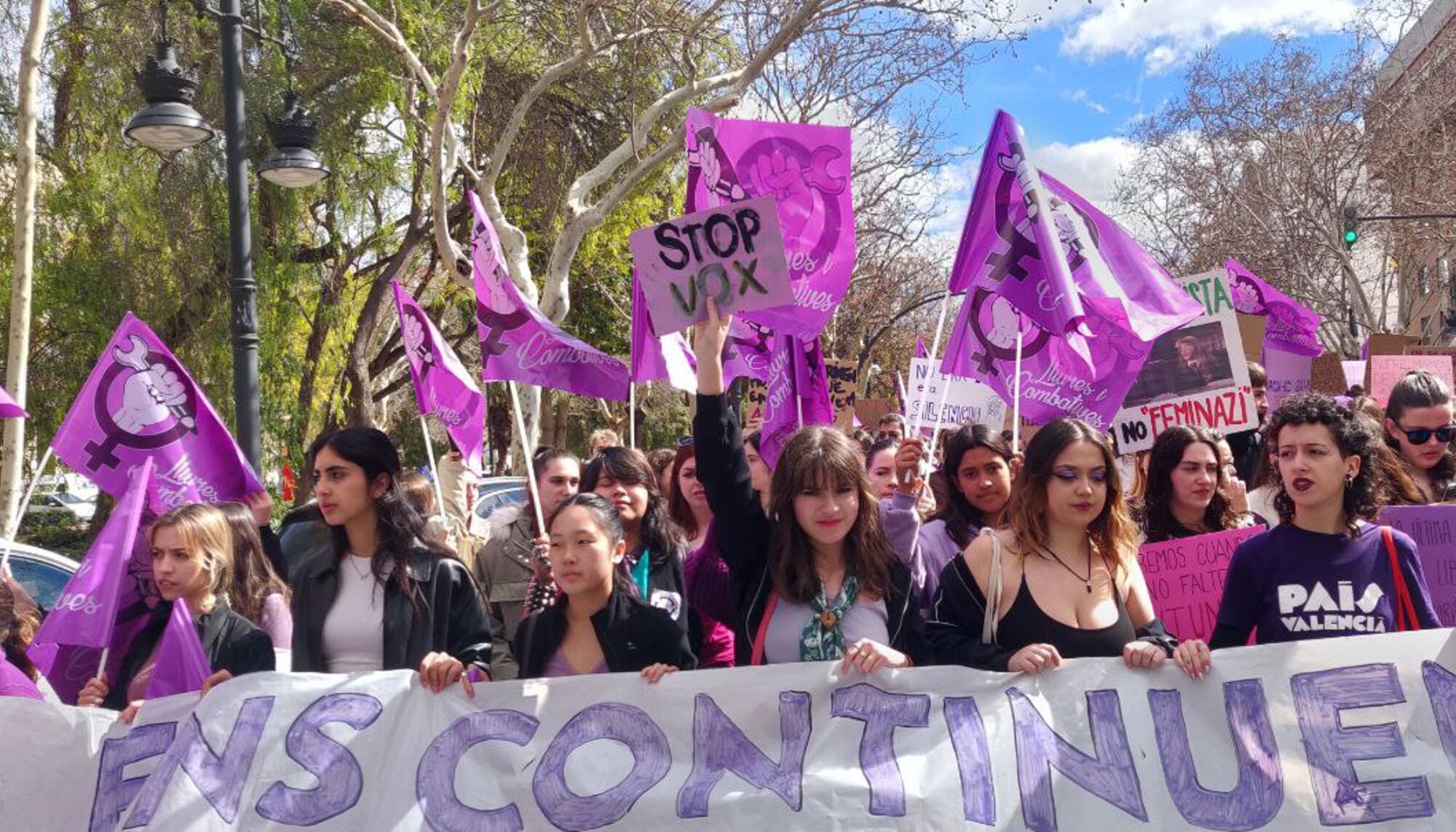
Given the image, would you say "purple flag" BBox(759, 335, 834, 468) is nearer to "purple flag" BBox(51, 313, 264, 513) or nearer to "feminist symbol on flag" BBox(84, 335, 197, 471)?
"purple flag" BBox(51, 313, 264, 513)

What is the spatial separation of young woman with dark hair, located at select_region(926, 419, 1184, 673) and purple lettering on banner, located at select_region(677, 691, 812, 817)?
409 millimetres

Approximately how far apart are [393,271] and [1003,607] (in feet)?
49.0

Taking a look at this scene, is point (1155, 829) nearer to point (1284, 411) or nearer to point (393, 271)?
point (1284, 411)

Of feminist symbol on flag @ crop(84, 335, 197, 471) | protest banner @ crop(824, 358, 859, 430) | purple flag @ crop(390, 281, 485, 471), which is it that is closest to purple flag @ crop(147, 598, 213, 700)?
feminist symbol on flag @ crop(84, 335, 197, 471)

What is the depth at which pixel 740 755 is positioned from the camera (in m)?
3.59

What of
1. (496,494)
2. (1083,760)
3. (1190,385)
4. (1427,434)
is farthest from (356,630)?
(496,494)

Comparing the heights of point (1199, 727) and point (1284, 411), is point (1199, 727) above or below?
below

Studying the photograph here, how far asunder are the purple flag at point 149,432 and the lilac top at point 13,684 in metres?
0.68

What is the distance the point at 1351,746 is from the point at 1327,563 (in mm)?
451

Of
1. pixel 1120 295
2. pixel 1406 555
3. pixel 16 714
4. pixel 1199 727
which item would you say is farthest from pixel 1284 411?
pixel 16 714

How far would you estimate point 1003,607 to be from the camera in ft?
11.4

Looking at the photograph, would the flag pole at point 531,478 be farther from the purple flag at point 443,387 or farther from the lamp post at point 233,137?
the lamp post at point 233,137

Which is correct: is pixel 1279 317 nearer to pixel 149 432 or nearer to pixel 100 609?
pixel 149 432

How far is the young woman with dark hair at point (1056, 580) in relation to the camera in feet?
11.4
